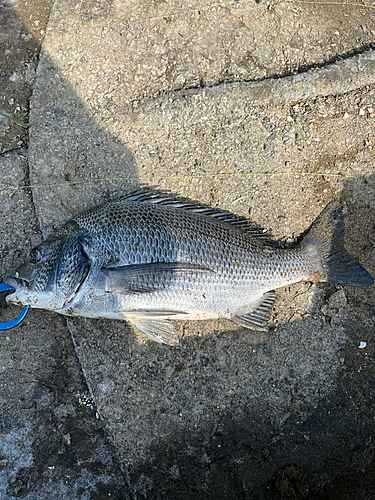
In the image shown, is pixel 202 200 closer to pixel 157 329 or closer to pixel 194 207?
pixel 194 207

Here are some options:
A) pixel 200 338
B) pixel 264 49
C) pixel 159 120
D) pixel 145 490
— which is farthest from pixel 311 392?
pixel 264 49

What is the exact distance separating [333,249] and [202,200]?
1399mm

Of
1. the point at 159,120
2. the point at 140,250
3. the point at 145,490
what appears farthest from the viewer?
the point at 159,120

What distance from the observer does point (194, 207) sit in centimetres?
337

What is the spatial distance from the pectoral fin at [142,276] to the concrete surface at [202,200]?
66 centimetres

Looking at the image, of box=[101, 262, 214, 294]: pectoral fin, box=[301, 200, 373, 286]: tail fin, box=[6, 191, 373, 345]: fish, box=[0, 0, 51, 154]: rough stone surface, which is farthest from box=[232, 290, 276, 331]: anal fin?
box=[0, 0, 51, 154]: rough stone surface

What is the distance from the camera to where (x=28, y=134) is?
3.62 meters

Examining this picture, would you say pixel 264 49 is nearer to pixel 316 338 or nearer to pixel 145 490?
pixel 316 338

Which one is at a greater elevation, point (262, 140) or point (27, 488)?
point (262, 140)

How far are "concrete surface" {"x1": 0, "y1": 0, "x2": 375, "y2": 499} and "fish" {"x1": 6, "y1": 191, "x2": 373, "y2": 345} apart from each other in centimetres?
30

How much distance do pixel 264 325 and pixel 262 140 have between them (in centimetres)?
192

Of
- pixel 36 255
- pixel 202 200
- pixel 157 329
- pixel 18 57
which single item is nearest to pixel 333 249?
pixel 202 200

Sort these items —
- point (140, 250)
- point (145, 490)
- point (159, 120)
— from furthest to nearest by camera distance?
point (159, 120), point (145, 490), point (140, 250)

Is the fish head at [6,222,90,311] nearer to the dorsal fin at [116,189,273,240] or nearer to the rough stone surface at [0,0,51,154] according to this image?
the dorsal fin at [116,189,273,240]
